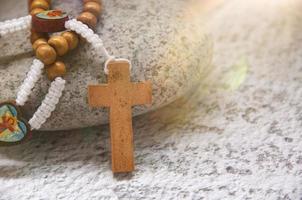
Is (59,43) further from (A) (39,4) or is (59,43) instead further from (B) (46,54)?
(A) (39,4)

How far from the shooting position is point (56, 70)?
0.94 meters

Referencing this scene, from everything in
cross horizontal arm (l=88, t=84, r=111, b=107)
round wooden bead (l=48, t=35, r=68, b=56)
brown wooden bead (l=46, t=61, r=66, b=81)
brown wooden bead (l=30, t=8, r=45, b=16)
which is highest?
brown wooden bead (l=30, t=8, r=45, b=16)

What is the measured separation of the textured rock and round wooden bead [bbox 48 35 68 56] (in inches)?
1.9

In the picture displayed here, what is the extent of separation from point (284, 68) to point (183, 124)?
384 mm

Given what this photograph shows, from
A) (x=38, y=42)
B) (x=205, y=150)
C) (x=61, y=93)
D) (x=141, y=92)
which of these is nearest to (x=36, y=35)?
(x=38, y=42)

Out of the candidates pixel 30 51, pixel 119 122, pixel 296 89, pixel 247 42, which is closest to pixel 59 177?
pixel 119 122

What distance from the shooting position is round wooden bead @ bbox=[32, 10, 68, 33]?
0.94 m

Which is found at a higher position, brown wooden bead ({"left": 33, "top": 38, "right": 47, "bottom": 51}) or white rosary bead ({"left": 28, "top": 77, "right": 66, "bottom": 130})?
brown wooden bead ({"left": 33, "top": 38, "right": 47, "bottom": 51})

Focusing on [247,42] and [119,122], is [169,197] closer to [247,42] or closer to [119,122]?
[119,122]

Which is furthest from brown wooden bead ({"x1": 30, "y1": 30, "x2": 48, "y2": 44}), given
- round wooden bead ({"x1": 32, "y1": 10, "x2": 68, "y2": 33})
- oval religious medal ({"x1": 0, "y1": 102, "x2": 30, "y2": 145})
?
oval religious medal ({"x1": 0, "y1": 102, "x2": 30, "y2": 145})

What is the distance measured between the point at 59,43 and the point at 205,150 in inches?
14.7

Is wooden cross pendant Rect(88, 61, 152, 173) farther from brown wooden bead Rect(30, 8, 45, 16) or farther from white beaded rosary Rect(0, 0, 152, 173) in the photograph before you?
brown wooden bead Rect(30, 8, 45, 16)

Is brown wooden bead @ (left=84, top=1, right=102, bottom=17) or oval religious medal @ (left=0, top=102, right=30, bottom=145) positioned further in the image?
brown wooden bead @ (left=84, top=1, right=102, bottom=17)

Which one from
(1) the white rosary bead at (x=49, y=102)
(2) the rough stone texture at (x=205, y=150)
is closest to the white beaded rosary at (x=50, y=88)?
(1) the white rosary bead at (x=49, y=102)
